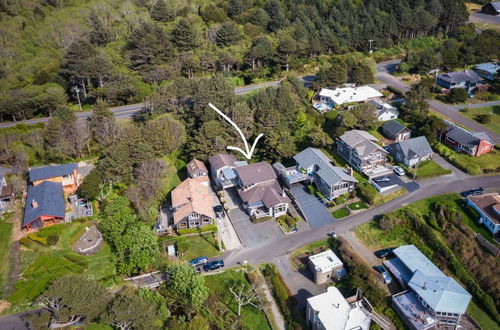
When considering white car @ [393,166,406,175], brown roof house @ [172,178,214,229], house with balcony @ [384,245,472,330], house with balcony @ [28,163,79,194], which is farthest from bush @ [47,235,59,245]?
white car @ [393,166,406,175]

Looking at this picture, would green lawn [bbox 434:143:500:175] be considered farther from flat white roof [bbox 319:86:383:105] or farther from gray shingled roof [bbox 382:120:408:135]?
flat white roof [bbox 319:86:383:105]

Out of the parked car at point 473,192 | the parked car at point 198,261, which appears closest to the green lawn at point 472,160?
the parked car at point 473,192

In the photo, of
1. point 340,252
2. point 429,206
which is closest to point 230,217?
point 340,252

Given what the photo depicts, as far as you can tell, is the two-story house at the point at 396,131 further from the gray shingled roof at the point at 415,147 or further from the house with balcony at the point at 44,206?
the house with balcony at the point at 44,206

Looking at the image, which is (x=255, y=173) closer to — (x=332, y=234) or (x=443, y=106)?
(x=332, y=234)

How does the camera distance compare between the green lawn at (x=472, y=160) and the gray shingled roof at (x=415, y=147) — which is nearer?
the green lawn at (x=472, y=160)
